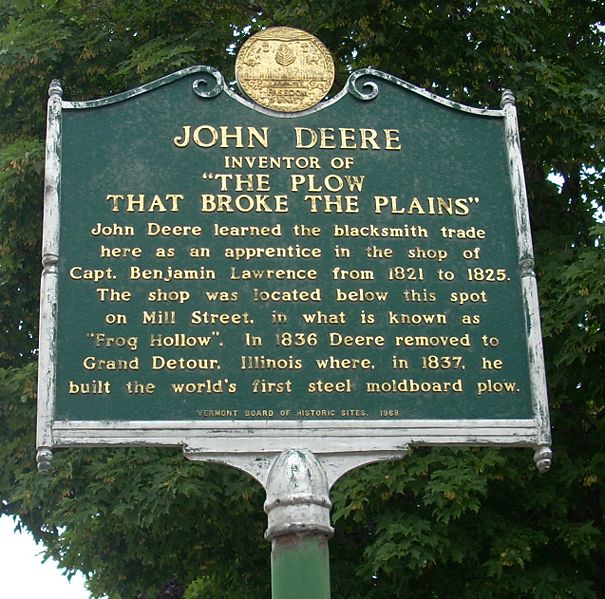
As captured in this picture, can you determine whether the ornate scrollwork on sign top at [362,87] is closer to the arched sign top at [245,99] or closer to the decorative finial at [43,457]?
the arched sign top at [245,99]

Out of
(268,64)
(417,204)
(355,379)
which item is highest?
(268,64)

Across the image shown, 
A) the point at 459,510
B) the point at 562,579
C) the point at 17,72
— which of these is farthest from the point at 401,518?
the point at 17,72

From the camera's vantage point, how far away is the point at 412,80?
15461 mm

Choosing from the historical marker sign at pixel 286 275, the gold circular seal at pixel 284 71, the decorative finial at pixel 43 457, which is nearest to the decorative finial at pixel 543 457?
the historical marker sign at pixel 286 275

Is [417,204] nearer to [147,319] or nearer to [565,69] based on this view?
[147,319]

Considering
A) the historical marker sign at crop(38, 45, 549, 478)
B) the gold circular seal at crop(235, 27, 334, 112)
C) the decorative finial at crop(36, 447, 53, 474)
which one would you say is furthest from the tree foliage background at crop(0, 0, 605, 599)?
the decorative finial at crop(36, 447, 53, 474)

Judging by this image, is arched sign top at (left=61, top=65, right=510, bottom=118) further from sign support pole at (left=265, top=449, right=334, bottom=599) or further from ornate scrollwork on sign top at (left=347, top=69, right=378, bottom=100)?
sign support pole at (left=265, top=449, right=334, bottom=599)

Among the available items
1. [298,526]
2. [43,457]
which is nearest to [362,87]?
[298,526]

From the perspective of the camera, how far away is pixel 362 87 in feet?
31.5

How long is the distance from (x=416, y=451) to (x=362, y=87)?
533cm

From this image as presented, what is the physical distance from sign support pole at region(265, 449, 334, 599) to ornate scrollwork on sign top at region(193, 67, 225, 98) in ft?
9.60

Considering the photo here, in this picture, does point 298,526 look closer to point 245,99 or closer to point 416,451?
point 245,99

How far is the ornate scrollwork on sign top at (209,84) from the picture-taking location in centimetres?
943

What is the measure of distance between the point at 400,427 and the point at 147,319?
1941mm
